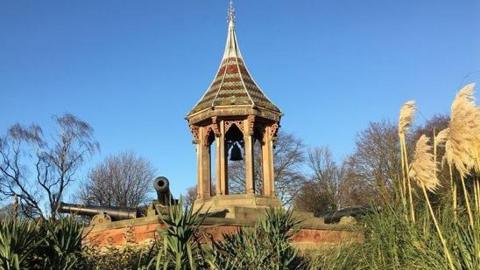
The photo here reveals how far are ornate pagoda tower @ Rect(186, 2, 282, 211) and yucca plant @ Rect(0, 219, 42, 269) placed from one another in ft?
33.2

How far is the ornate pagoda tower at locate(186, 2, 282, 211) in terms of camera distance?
1684 centimetres

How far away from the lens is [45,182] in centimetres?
3541

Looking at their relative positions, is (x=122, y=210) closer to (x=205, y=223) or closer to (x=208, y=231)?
(x=205, y=223)

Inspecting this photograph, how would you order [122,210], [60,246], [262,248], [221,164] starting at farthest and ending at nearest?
[122,210]
[221,164]
[262,248]
[60,246]

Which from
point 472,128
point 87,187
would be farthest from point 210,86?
point 87,187

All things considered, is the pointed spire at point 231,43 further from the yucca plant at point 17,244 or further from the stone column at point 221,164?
the yucca plant at point 17,244

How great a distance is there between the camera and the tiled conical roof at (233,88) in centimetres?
1717

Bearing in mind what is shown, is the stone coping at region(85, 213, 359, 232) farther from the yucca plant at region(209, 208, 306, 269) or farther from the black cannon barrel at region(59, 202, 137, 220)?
the black cannon barrel at region(59, 202, 137, 220)

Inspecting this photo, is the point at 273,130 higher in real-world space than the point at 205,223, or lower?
higher

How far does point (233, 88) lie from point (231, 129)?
1418mm

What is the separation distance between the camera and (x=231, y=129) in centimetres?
1850

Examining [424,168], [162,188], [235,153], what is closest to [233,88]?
[235,153]

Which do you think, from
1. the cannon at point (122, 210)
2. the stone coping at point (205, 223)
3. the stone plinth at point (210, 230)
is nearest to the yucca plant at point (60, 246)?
the stone plinth at point (210, 230)

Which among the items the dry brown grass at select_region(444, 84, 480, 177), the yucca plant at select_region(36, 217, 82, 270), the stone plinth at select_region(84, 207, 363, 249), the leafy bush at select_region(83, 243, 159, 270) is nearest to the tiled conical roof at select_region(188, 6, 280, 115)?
the stone plinth at select_region(84, 207, 363, 249)
